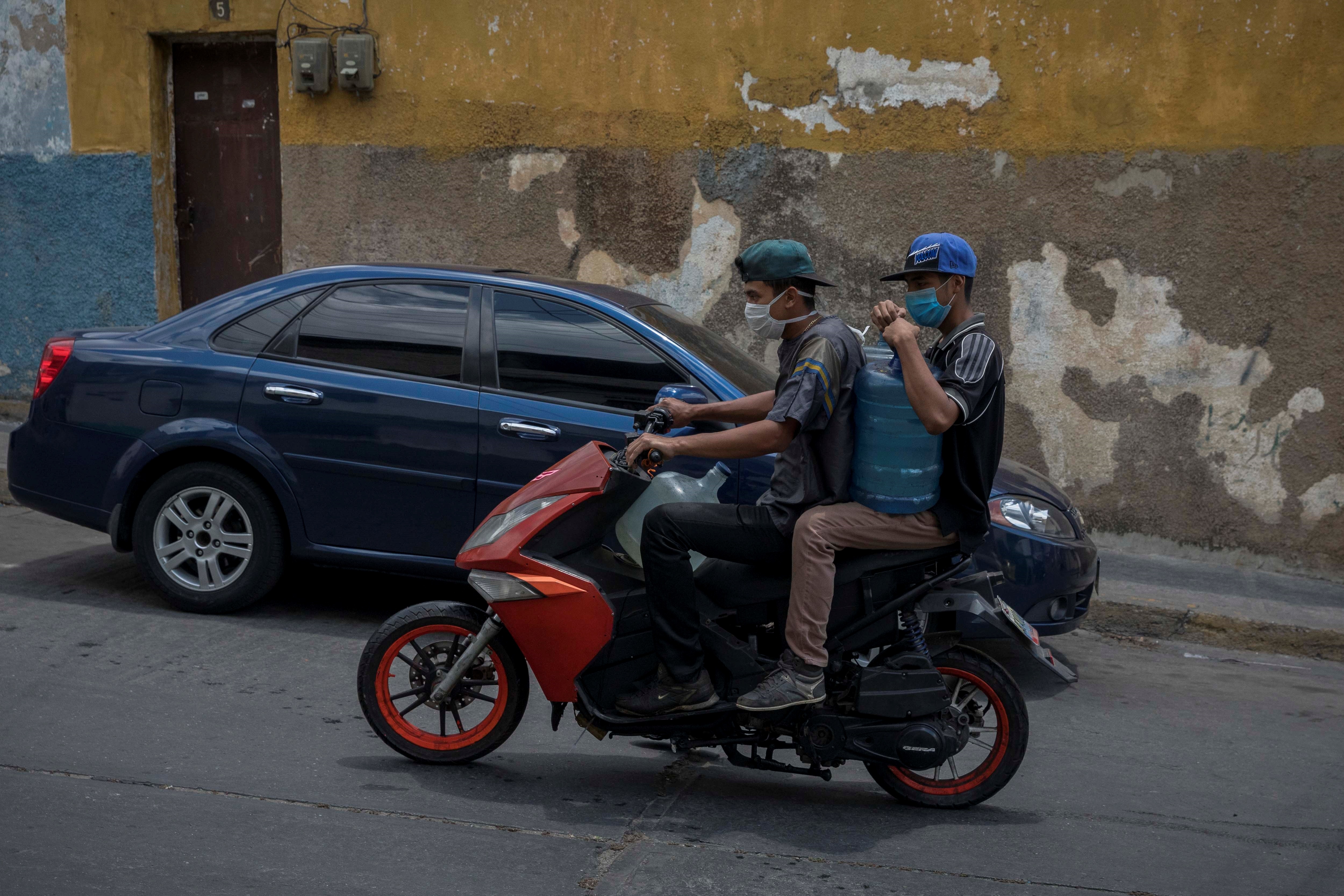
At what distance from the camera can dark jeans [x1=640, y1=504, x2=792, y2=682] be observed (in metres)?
3.85

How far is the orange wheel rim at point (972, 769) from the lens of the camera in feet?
13.3

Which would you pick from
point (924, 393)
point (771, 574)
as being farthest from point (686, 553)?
point (924, 393)

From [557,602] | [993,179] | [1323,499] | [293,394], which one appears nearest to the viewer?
[557,602]

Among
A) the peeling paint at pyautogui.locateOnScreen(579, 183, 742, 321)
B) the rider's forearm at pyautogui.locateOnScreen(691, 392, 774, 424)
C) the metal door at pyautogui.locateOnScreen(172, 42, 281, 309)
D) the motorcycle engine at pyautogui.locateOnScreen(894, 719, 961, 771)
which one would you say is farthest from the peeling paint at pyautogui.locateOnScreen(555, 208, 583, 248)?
the motorcycle engine at pyautogui.locateOnScreen(894, 719, 961, 771)

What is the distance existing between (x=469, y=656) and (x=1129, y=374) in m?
5.81

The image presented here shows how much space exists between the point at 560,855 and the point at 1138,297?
6.18 meters

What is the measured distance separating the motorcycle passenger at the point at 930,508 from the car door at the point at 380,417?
2.09 m

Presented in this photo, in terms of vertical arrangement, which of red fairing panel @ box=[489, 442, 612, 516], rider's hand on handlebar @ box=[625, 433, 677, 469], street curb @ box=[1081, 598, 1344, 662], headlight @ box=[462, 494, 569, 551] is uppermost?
rider's hand on handlebar @ box=[625, 433, 677, 469]

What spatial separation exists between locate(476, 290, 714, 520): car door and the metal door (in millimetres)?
5517

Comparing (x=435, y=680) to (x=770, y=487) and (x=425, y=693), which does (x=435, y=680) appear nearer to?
(x=425, y=693)

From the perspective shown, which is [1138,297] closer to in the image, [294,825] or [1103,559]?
[1103,559]

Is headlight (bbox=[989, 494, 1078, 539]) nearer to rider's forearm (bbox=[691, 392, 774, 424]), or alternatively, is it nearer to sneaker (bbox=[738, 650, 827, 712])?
rider's forearm (bbox=[691, 392, 774, 424])

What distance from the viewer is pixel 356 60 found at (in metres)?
9.55

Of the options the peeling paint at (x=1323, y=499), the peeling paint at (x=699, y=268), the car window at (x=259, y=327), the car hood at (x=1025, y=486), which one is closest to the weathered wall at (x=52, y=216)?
the peeling paint at (x=699, y=268)
